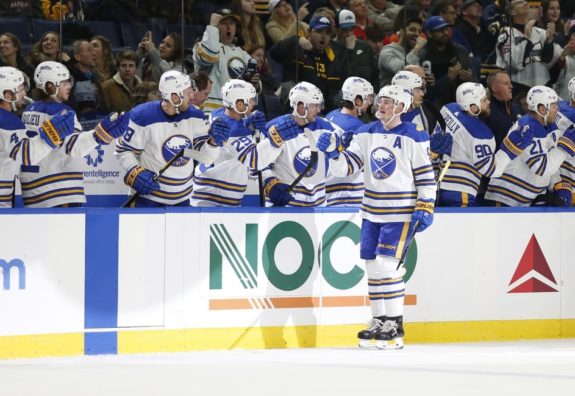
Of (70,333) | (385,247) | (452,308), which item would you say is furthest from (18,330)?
(452,308)

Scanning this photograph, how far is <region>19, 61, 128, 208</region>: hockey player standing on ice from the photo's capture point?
25.2ft

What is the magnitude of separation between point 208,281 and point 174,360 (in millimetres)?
601

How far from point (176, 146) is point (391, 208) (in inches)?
57.4

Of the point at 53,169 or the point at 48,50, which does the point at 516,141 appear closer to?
the point at 53,169

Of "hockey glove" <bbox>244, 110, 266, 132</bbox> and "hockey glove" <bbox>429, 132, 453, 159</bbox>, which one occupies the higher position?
"hockey glove" <bbox>244, 110, 266, 132</bbox>

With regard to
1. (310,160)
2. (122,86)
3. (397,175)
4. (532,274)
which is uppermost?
(122,86)

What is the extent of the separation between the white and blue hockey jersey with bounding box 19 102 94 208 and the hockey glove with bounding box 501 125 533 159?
2.77m

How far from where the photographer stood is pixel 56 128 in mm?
7422

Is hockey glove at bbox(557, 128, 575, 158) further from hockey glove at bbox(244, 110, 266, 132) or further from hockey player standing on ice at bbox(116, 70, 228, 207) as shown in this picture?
hockey player standing on ice at bbox(116, 70, 228, 207)

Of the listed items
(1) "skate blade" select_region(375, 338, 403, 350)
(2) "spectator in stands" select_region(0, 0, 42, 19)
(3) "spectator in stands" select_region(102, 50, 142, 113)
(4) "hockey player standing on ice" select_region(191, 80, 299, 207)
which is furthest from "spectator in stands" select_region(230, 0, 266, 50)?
(1) "skate blade" select_region(375, 338, 403, 350)

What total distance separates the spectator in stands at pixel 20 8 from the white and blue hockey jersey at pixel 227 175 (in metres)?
1.73

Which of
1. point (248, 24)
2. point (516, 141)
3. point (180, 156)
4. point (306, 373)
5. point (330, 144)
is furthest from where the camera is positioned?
point (248, 24)

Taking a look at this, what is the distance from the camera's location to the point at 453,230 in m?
8.03

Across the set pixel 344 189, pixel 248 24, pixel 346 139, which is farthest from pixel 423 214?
pixel 248 24
